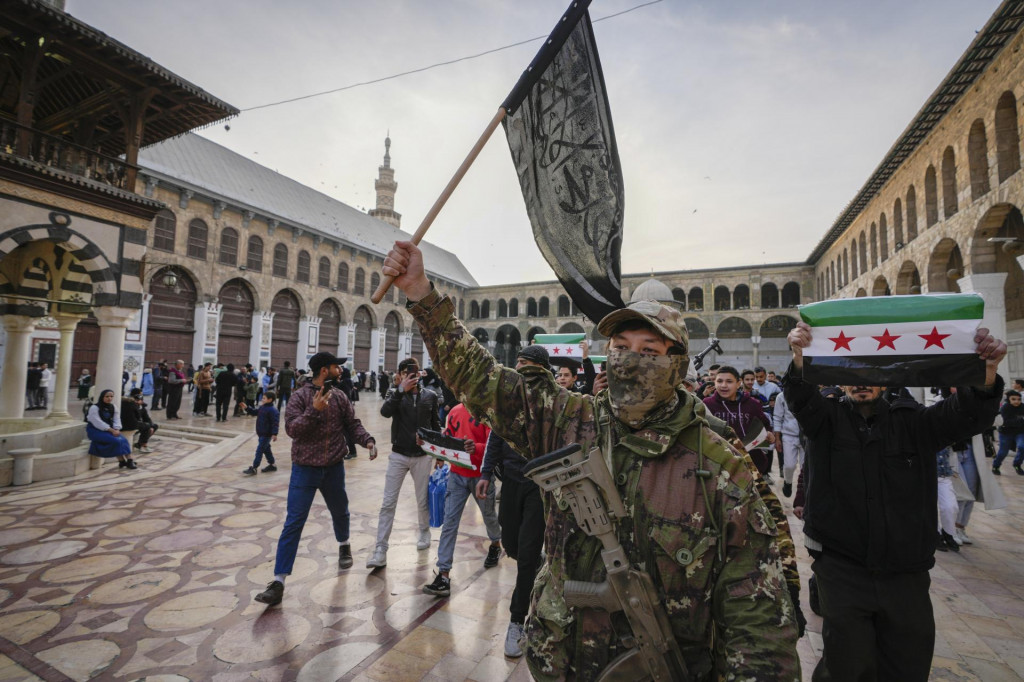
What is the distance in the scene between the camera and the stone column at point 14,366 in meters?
8.65

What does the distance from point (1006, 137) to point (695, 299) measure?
25.6m

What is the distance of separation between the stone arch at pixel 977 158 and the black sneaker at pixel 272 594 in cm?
1735

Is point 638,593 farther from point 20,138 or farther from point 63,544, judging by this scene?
point 20,138

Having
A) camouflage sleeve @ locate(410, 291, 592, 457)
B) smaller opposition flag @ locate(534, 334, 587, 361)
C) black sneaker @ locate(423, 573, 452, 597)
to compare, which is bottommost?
black sneaker @ locate(423, 573, 452, 597)

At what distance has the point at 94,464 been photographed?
25.8 ft

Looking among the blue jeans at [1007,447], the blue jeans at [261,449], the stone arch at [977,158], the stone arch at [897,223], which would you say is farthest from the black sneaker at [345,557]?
the stone arch at [897,223]

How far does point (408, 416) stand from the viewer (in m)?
4.70

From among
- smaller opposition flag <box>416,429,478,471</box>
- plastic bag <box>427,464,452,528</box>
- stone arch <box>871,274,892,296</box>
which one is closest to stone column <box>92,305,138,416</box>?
plastic bag <box>427,464,452,528</box>

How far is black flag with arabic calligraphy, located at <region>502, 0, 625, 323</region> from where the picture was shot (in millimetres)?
2441

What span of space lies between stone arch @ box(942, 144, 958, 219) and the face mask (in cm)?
1775

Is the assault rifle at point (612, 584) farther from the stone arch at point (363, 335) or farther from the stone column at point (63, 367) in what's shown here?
the stone arch at point (363, 335)

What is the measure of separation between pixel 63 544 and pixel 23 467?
3.53 metres

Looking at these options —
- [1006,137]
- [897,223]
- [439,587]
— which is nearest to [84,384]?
[439,587]

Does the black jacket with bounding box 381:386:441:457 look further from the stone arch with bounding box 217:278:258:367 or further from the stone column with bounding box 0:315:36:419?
the stone arch with bounding box 217:278:258:367
